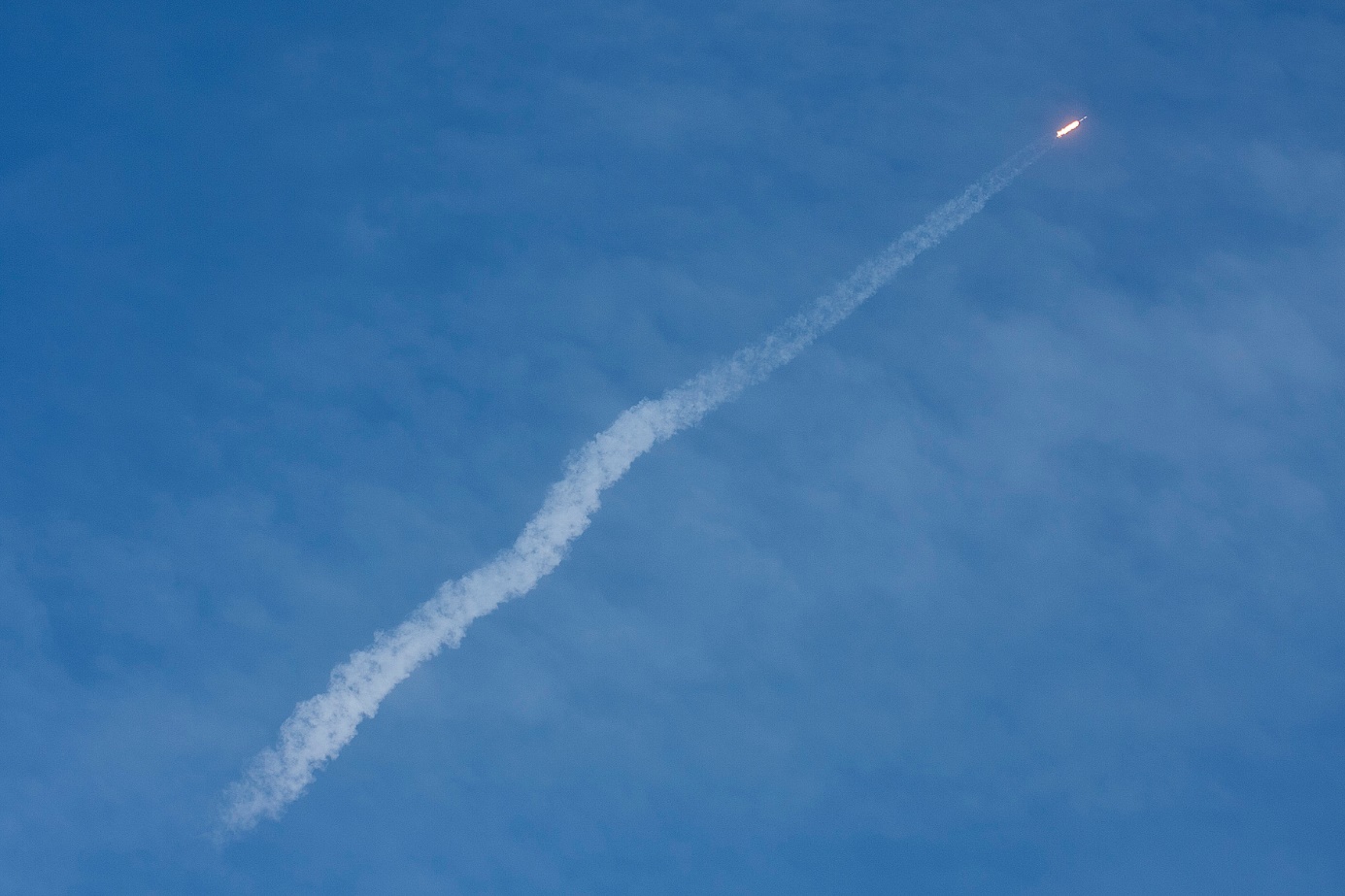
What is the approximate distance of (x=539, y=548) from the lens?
3441cm

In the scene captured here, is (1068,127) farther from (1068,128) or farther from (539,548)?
(539,548)

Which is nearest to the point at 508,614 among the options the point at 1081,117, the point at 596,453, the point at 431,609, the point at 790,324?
the point at 431,609

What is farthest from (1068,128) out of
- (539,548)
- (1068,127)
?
(539,548)

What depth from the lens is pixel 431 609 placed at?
34062 mm

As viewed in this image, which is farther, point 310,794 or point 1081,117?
point 1081,117

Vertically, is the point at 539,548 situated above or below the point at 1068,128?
below

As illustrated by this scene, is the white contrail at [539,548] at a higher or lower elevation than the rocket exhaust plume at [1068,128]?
lower

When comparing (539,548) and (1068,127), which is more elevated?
(1068,127)

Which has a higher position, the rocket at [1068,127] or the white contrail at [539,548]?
the rocket at [1068,127]

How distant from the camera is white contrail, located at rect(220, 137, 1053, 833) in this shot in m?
33.4

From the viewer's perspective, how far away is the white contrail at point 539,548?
3344cm

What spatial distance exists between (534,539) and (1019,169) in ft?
60.0

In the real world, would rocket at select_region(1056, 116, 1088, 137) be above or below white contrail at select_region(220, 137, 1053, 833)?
above

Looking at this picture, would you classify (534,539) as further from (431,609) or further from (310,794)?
(310,794)
